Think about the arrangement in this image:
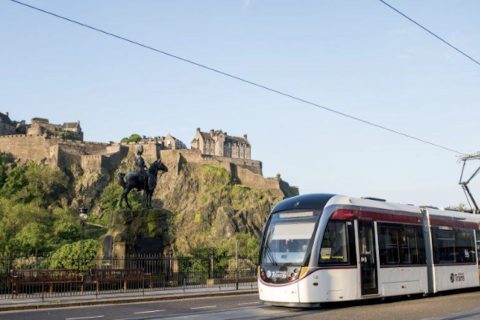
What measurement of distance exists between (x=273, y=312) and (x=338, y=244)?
243cm

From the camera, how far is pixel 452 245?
19531 millimetres

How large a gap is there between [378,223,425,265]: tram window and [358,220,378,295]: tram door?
0.42 m

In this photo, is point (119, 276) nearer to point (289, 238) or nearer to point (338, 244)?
point (289, 238)

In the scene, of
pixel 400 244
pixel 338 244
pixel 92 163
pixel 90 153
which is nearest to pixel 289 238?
pixel 338 244

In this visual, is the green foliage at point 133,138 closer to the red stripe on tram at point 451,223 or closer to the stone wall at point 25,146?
the stone wall at point 25,146

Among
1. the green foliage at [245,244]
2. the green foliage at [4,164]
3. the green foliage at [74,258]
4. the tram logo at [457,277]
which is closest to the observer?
the tram logo at [457,277]

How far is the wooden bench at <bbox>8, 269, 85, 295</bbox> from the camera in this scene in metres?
19.9

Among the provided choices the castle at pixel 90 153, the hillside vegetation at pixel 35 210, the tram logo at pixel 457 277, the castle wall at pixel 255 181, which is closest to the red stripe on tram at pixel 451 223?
the tram logo at pixel 457 277

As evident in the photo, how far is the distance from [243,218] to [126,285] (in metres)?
76.5

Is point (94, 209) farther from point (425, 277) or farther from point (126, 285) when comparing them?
point (425, 277)

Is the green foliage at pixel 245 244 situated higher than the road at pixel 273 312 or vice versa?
the green foliage at pixel 245 244

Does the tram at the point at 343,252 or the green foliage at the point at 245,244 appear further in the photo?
the green foliage at the point at 245,244

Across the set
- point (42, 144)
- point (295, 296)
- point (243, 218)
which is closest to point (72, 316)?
point (295, 296)

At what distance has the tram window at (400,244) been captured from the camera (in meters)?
15.9
